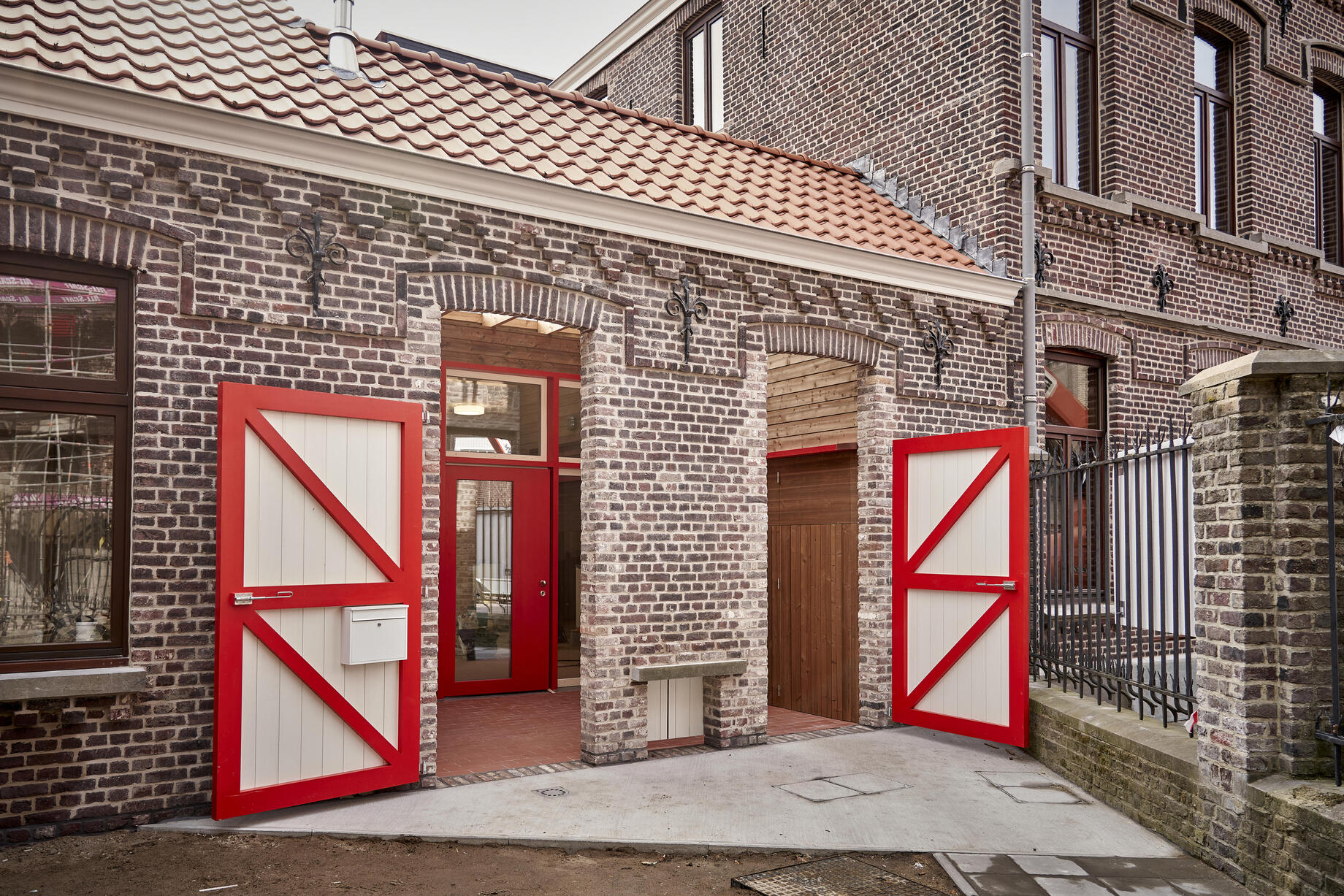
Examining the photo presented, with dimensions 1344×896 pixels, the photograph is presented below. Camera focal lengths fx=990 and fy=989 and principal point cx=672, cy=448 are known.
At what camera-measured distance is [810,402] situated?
1023 centimetres

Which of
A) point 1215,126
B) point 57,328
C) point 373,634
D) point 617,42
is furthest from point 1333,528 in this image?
point 617,42

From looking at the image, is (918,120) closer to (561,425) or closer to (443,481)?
(561,425)

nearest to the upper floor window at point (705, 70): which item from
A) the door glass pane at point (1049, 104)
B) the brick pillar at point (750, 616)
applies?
the door glass pane at point (1049, 104)

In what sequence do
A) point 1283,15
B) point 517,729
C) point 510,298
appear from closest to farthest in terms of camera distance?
point 510,298, point 517,729, point 1283,15

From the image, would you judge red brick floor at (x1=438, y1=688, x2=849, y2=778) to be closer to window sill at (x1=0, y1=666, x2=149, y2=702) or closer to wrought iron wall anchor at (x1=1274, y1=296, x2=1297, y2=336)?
window sill at (x1=0, y1=666, x2=149, y2=702)

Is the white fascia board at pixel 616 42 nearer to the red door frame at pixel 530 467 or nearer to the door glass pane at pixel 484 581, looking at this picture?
the red door frame at pixel 530 467

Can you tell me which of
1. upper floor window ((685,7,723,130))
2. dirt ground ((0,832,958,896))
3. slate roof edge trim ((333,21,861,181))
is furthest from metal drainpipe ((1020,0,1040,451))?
dirt ground ((0,832,958,896))

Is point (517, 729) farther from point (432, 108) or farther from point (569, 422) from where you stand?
point (432, 108)

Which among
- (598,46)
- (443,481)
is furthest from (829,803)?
(598,46)

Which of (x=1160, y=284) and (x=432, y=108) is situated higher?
(x=432, y=108)

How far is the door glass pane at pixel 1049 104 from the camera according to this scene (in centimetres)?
1059

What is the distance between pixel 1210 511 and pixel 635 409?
3.99m

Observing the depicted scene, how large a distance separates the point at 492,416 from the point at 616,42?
888 centimetres

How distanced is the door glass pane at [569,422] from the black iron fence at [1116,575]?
4853 mm
